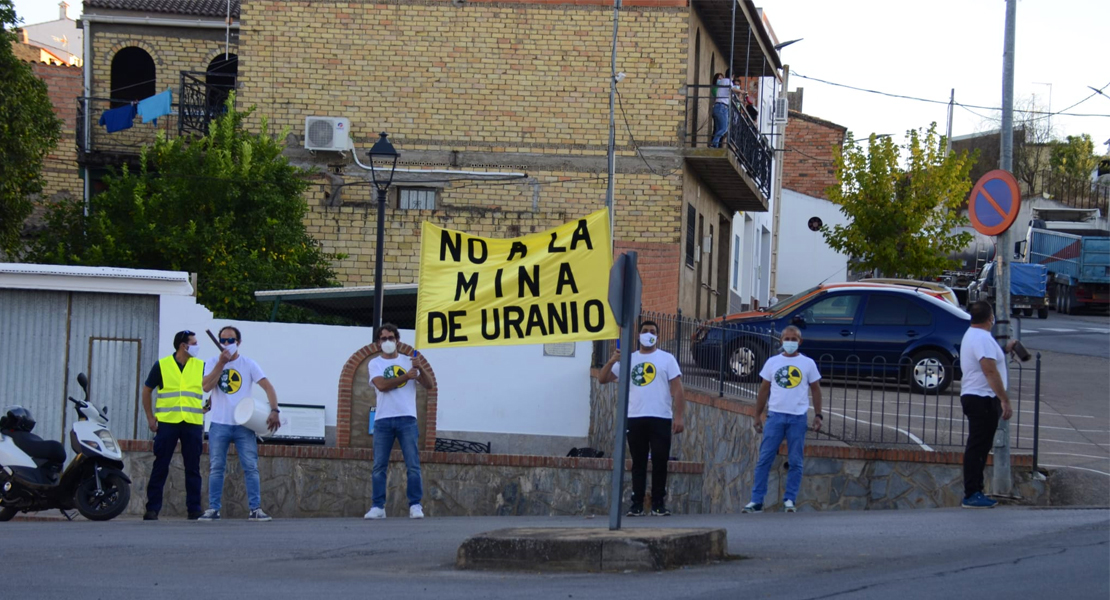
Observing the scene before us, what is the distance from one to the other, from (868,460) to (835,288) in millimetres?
6653

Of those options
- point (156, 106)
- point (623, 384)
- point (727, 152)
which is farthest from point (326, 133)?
point (623, 384)

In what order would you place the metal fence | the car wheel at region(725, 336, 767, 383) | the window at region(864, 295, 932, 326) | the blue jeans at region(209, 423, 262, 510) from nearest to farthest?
the blue jeans at region(209, 423, 262, 510) → the metal fence → the car wheel at region(725, 336, 767, 383) → the window at region(864, 295, 932, 326)

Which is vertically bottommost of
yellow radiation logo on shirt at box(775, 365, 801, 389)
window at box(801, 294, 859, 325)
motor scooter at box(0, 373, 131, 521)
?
motor scooter at box(0, 373, 131, 521)

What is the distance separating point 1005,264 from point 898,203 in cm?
2354

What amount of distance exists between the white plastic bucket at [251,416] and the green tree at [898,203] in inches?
996

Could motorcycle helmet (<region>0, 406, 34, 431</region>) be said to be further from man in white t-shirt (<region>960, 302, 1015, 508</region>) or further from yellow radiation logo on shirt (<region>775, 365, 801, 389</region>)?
man in white t-shirt (<region>960, 302, 1015, 508</region>)

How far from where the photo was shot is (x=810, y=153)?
164 ft

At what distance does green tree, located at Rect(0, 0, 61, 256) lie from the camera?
22.1 meters

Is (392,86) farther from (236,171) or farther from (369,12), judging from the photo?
(236,171)

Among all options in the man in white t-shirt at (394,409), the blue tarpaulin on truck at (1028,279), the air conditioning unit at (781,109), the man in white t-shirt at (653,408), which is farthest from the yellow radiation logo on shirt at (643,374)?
the blue tarpaulin on truck at (1028,279)

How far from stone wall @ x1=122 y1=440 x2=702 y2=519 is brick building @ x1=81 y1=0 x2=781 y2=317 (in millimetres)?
8529

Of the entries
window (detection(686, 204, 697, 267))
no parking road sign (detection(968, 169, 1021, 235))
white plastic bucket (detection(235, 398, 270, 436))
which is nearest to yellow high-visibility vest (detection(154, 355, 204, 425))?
white plastic bucket (detection(235, 398, 270, 436))

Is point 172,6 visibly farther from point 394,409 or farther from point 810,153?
point 810,153

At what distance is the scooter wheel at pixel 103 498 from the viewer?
12.1 metres
